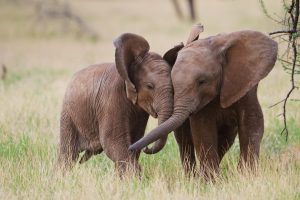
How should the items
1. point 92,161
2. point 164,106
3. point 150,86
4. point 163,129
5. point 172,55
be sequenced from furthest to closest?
1. point 92,161
2. point 172,55
3. point 150,86
4. point 164,106
5. point 163,129

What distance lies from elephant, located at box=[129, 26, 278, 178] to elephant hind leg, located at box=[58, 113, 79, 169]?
1.21 m

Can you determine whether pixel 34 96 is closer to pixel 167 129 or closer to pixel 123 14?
pixel 167 129

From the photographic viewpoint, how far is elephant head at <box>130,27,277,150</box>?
654 centimetres

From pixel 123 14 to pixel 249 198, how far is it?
32.0 m

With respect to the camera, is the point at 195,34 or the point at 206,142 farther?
the point at 195,34

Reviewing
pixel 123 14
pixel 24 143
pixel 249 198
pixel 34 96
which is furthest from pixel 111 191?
pixel 123 14

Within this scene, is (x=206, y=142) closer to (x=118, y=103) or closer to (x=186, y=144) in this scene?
(x=186, y=144)

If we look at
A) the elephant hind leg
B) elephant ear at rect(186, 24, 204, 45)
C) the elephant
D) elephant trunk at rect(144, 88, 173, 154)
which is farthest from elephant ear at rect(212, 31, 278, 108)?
the elephant hind leg

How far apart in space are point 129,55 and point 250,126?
1.27m

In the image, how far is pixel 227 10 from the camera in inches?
1532

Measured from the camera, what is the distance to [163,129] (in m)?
6.29

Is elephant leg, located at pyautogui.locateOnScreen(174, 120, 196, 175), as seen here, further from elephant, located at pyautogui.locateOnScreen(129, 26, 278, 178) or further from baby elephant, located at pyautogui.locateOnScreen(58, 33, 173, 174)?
baby elephant, located at pyautogui.locateOnScreen(58, 33, 173, 174)

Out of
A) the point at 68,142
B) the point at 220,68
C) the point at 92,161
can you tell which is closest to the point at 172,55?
the point at 220,68

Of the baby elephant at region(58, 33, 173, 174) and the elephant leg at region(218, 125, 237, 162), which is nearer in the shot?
the baby elephant at region(58, 33, 173, 174)
